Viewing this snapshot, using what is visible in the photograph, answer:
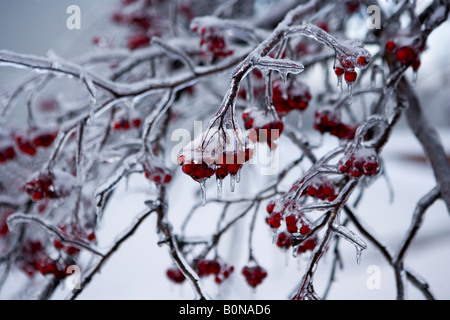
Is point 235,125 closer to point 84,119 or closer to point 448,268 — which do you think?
point 84,119

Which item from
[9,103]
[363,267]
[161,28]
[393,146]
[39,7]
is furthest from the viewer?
[393,146]

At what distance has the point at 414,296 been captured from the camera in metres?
1.58

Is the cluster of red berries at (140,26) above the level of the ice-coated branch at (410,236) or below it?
above

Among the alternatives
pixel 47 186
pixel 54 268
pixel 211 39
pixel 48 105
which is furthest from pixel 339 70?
pixel 48 105

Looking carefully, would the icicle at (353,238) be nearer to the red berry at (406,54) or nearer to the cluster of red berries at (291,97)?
the cluster of red berries at (291,97)

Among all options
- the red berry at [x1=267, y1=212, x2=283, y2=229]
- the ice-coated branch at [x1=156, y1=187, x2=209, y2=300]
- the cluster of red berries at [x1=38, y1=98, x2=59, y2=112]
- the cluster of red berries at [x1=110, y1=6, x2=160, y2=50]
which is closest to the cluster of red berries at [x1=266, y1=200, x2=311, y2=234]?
the red berry at [x1=267, y1=212, x2=283, y2=229]

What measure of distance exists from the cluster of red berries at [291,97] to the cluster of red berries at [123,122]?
505 mm

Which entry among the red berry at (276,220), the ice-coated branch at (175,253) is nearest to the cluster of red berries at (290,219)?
the red berry at (276,220)

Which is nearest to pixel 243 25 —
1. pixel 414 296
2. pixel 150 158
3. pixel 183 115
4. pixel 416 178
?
pixel 150 158

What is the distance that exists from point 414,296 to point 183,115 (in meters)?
1.46

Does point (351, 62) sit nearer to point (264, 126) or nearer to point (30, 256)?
point (264, 126)

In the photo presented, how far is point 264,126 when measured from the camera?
2.55ft

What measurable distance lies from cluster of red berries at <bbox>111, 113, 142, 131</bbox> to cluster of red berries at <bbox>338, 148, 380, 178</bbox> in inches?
27.4

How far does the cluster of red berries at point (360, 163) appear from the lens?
741 millimetres
